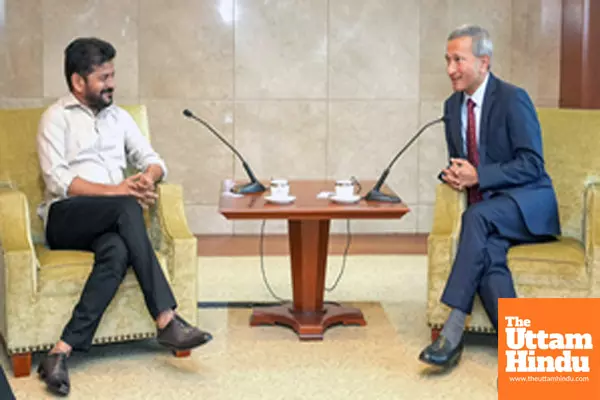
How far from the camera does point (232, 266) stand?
5488 millimetres

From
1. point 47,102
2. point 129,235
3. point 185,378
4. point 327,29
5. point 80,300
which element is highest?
point 327,29

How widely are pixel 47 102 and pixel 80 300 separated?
2922mm

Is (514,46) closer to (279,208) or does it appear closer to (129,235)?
(279,208)

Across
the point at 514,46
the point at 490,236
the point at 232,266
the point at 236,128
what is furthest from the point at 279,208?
the point at 514,46

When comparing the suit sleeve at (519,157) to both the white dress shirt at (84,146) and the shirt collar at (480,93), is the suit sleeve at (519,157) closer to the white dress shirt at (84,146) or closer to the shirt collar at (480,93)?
the shirt collar at (480,93)

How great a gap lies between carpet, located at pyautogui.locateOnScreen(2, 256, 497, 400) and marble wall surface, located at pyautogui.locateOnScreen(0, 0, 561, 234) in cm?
182

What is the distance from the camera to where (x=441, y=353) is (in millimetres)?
3572

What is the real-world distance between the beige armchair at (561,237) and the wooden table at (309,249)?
0.75ft

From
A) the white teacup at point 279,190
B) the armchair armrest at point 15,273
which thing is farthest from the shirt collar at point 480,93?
the armchair armrest at point 15,273

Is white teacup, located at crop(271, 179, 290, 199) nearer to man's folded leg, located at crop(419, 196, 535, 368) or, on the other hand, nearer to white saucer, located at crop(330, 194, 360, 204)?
white saucer, located at crop(330, 194, 360, 204)

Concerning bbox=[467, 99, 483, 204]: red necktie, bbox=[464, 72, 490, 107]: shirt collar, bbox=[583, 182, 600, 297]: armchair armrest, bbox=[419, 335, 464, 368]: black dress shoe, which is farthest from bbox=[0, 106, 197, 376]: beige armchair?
bbox=[583, 182, 600, 297]: armchair armrest

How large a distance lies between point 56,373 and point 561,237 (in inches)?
83.0

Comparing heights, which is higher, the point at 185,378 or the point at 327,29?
the point at 327,29

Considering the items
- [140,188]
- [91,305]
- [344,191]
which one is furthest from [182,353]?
[344,191]
